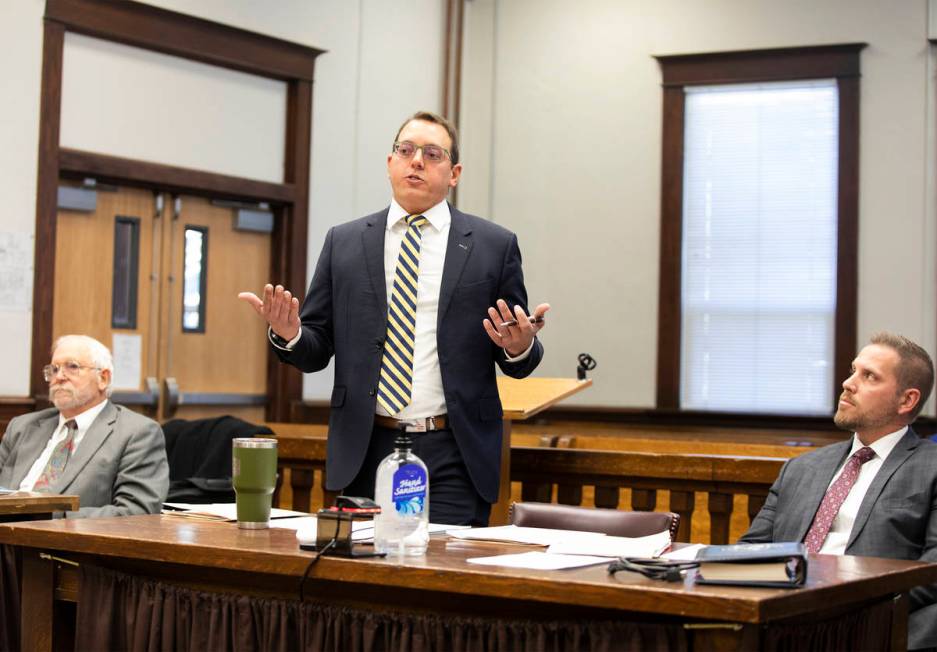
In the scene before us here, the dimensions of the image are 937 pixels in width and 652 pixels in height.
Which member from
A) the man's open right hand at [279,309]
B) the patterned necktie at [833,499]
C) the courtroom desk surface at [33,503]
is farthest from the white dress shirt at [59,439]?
the patterned necktie at [833,499]

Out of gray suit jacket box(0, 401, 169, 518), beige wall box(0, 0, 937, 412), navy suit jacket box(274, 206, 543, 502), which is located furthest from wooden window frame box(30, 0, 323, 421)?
navy suit jacket box(274, 206, 543, 502)

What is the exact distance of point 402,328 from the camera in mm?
3045

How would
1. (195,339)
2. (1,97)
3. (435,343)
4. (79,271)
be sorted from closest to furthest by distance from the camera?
(435,343)
(1,97)
(79,271)
(195,339)

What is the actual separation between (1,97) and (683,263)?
404cm

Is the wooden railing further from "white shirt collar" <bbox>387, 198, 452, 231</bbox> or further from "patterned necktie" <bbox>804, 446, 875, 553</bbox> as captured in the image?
"white shirt collar" <bbox>387, 198, 452, 231</bbox>

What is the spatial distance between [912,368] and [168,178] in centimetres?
454

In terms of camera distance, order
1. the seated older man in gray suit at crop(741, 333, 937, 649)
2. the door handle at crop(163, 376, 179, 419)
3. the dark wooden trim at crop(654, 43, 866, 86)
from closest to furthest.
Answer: the seated older man in gray suit at crop(741, 333, 937, 649) → the door handle at crop(163, 376, 179, 419) → the dark wooden trim at crop(654, 43, 866, 86)

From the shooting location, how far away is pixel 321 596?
218cm

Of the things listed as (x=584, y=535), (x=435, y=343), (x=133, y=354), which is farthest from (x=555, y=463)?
(x=133, y=354)

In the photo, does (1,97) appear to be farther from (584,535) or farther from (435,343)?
(584,535)

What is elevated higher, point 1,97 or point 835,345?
point 1,97

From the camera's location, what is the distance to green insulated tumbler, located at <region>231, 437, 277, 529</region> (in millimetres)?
2459

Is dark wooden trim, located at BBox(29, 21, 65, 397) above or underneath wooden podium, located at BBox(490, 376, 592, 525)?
above

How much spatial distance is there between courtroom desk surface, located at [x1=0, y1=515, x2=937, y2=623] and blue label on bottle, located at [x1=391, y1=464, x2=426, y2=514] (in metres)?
0.09
